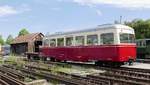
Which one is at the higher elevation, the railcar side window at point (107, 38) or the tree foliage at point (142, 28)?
the tree foliage at point (142, 28)

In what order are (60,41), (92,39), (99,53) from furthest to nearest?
1. (60,41)
2. (92,39)
3. (99,53)

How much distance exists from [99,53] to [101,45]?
68 centimetres

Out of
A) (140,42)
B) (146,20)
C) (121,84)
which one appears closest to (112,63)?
(121,84)

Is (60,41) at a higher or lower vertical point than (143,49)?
higher

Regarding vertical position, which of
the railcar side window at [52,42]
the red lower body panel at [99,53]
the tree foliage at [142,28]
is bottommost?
the red lower body panel at [99,53]

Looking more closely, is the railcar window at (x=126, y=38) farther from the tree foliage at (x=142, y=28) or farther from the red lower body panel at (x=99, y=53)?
the tree foliage at (x=142, y=28)

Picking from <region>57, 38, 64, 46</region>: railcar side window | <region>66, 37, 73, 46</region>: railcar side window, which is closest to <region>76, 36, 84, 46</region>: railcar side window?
<region>66, 37, 73, 46</region>: railcar side window

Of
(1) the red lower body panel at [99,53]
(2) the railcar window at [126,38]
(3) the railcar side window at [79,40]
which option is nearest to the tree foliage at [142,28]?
(1) the red lower body panel at [99,53]

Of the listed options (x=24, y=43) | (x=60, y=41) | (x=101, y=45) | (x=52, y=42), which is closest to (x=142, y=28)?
(x=24, y=43)

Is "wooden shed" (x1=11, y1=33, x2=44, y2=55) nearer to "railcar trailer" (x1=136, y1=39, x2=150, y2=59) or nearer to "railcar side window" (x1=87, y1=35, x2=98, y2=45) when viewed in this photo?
"railcar trailer" (x1=136, y1=39, x2=150, y2=59)

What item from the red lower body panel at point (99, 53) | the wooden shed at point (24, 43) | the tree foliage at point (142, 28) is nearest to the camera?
the red lower body panel at point (99, 53)

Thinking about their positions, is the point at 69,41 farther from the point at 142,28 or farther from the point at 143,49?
the point at 142,28

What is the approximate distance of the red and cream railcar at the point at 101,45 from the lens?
2297 centimetres

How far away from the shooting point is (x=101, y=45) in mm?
23922
